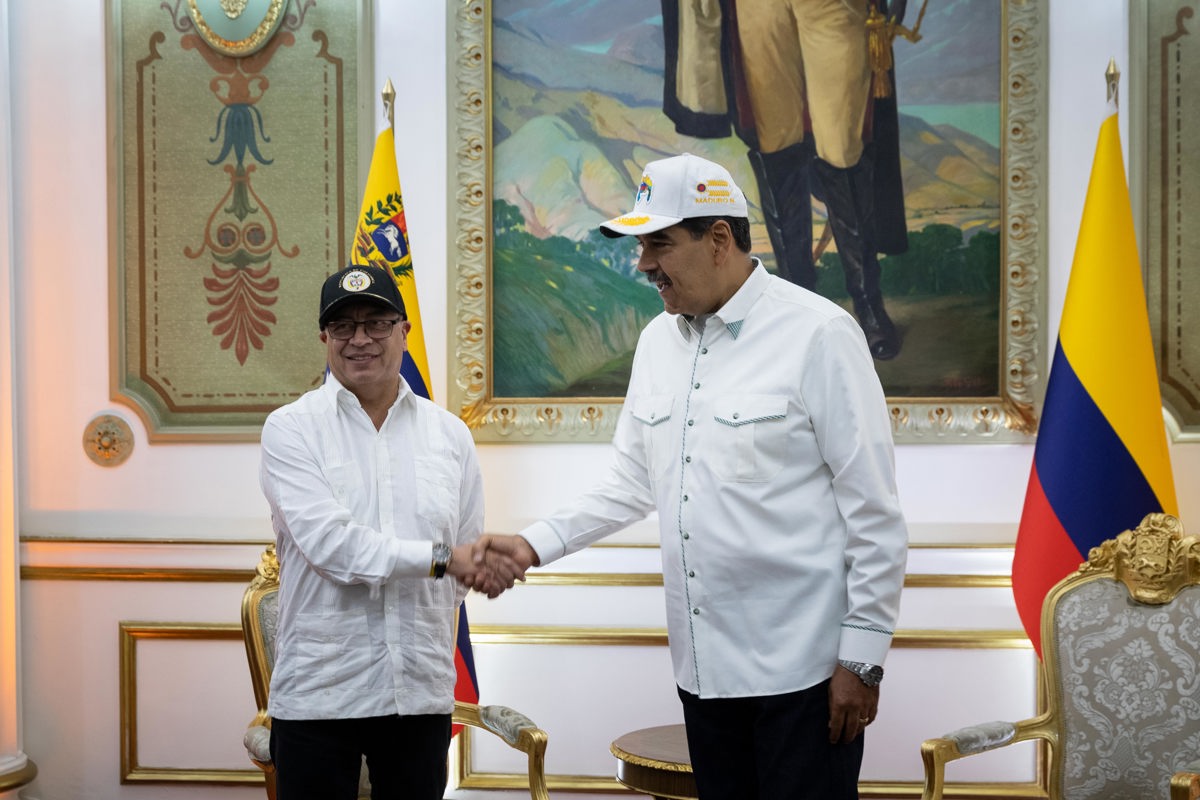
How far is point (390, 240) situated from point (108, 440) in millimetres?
1212

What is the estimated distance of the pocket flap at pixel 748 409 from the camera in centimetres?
191

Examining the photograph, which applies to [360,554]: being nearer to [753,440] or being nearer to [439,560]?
[439,560]

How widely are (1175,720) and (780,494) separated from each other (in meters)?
1.57

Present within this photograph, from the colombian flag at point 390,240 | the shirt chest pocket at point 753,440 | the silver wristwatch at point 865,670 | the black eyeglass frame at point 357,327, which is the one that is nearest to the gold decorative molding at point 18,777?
the colombian flag at point 390,240

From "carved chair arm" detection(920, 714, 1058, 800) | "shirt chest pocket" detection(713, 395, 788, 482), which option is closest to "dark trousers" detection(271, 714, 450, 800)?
"shirt chest pocket" detection(713, 395, 788, 482)

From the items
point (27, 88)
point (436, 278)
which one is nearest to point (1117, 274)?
point (436, 278)

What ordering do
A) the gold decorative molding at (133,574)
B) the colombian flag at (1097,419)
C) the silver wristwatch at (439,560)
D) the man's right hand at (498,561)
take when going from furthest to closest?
the gold decorative molding at (133,574)
the colombian flag at (1097,419)
the man's right hand at (498,561)
the silver wristwatch at (439,560)

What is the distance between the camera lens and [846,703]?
1.82 metres

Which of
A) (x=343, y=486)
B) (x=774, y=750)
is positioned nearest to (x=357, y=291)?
(x=343, y=486)

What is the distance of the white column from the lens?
3744 millimetres

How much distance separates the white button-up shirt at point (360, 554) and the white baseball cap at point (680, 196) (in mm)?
578

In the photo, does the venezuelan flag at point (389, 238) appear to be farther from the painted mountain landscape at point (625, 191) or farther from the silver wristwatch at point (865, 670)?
the silver wristwatch at point (865, 670)

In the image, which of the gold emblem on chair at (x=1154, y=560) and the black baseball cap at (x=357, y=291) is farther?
the gold emblem on chair at (x=1154, y=560)

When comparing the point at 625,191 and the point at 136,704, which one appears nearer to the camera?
the point at 625,191
